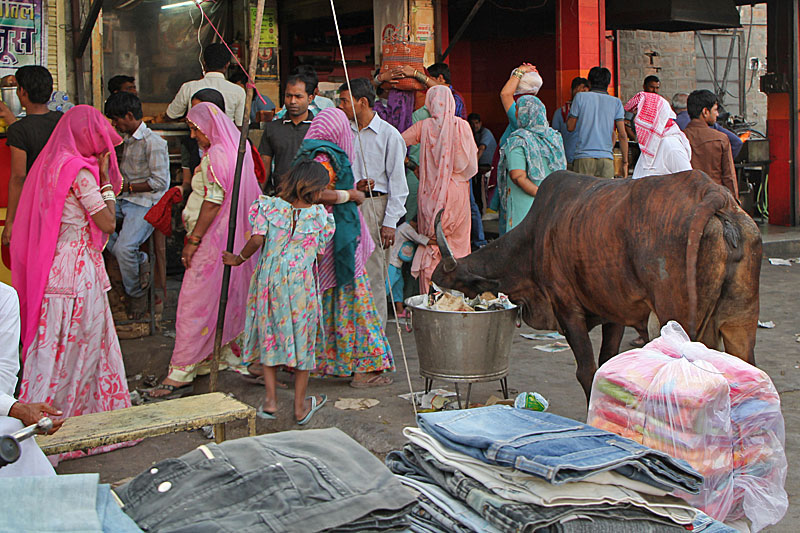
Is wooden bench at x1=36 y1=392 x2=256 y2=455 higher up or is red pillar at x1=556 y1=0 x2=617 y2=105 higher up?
red pillar at x1=556 y1=0 x2=617 y2=105

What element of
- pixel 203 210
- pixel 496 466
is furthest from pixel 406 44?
pixel 496 466

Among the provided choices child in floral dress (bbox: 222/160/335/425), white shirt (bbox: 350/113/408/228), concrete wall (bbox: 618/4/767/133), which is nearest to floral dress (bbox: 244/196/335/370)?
child in floral dress (bbox: 222/160/335/425)

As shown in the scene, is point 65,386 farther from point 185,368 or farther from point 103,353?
point 185,368

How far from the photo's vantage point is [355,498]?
1.84 metres

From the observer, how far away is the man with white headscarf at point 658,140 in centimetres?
630

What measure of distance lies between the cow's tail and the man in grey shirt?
4583 millimetres

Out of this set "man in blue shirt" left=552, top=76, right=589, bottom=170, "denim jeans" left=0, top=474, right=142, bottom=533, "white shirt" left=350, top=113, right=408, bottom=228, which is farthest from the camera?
"man in blue shirt" left=552, top=76, right=589, bottom=170

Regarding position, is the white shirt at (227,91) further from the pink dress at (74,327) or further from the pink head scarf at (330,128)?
the pink dress at (74,327)

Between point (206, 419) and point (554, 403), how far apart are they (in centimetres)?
255

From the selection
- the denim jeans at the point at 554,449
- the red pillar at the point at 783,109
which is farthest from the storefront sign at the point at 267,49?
the denim jeans at the point at 554,449

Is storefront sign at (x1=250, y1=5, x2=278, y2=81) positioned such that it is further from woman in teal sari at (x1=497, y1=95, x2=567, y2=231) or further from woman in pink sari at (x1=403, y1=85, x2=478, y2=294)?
woman in teal sari at (x1=497, y1=95, x2=567, y2=231)

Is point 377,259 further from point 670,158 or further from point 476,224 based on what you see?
point 476,224

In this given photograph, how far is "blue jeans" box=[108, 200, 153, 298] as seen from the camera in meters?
7.00

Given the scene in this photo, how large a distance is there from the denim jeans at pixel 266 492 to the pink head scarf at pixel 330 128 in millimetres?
3742
